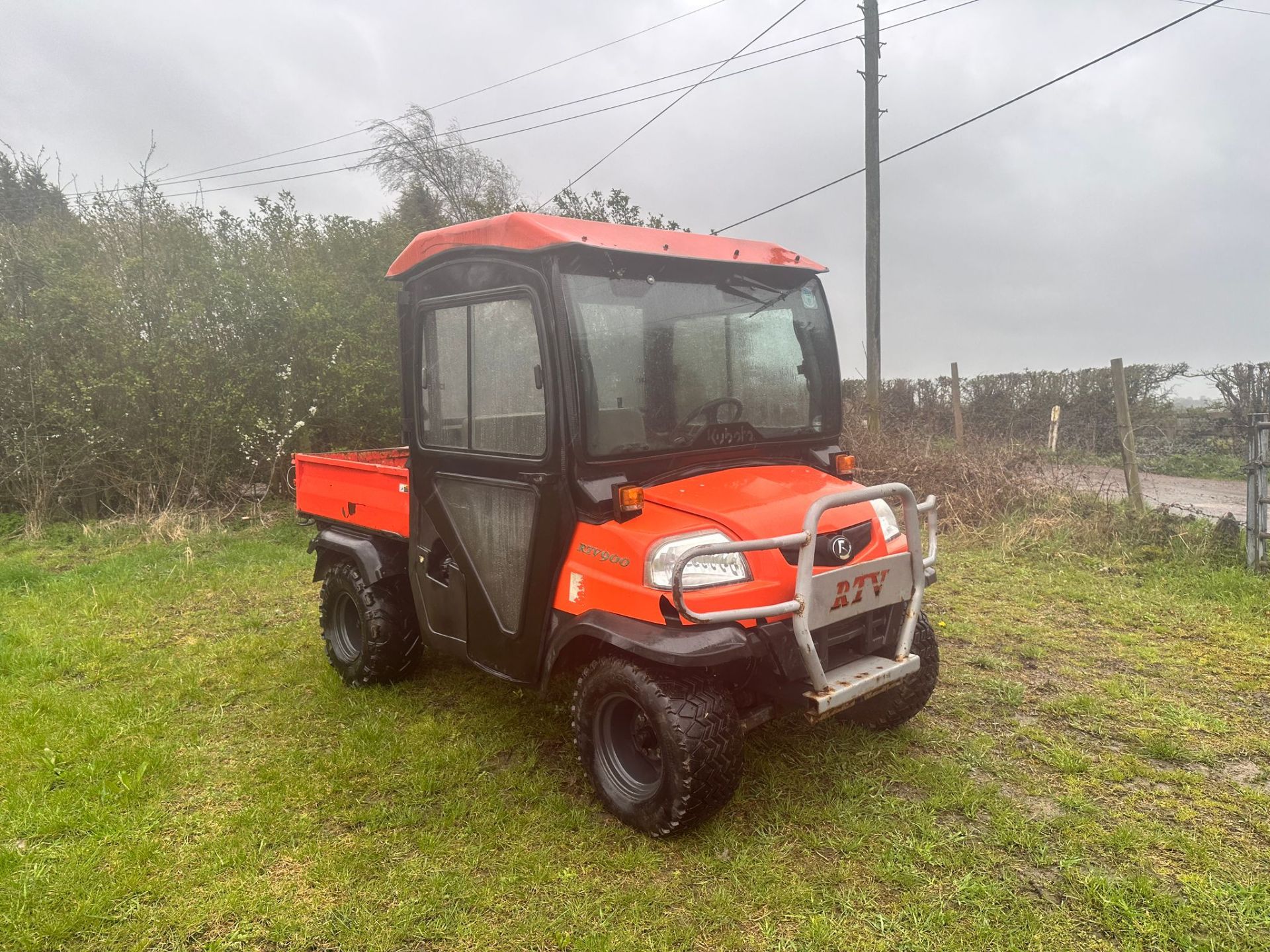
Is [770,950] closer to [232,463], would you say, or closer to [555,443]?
[555,443]

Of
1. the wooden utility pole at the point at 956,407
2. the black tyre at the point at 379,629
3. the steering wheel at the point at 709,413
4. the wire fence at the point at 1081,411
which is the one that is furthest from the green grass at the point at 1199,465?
the black tyre at the point at 379,629

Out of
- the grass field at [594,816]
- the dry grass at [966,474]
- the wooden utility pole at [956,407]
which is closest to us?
the grass field at [594,816]

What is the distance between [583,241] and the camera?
8.86 feet

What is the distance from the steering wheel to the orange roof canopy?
0.58 meters

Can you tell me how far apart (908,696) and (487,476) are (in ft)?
6.83

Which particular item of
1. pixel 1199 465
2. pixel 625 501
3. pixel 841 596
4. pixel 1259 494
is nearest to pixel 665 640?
pixel 625 501

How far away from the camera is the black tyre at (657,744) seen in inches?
98.7

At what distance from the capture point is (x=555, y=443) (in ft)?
9.17

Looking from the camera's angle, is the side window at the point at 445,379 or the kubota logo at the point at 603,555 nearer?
the kubota logo at the point at 603,555

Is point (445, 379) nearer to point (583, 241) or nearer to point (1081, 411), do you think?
point (583, 241)

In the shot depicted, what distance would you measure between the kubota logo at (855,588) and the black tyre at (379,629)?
7.76ft

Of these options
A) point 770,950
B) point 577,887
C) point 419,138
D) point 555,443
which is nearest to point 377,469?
point 555,443

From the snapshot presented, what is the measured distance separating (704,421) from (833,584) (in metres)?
0.84

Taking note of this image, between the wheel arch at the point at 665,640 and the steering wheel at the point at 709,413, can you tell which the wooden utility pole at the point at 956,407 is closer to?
the steering wheel at the point at 709,413
